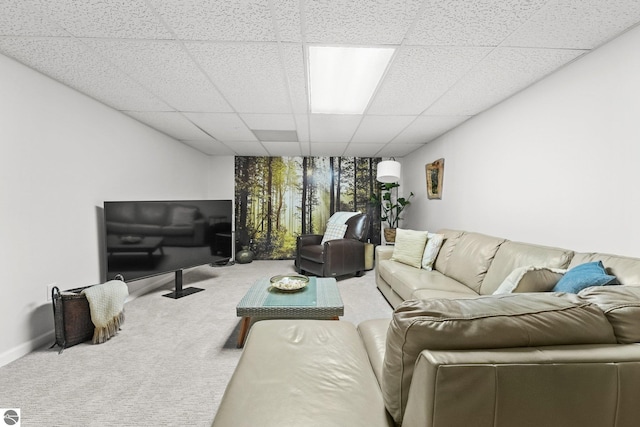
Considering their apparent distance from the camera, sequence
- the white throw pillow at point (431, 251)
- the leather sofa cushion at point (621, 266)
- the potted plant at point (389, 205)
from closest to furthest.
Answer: the leather sofa cushion at point (621, 266), the white throw pillow at point (431, 251), the potted plant at point (389, 205)

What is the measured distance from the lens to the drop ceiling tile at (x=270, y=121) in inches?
130

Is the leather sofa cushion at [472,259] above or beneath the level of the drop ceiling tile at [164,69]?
beneath

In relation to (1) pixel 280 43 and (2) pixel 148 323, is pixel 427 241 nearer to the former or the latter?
(1) pixel 280 43

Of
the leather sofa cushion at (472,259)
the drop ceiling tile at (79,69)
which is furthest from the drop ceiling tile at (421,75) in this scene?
the drop ceiling tile at (79,69)

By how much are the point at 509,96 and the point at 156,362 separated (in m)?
3.87

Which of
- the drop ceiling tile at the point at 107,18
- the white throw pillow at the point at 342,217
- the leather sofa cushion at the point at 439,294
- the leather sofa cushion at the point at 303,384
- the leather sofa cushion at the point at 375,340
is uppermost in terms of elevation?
the drop ceiling tile at the point at 107,18

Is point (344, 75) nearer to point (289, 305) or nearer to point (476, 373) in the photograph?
point (289, 305)

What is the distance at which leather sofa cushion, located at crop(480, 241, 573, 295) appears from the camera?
1900 mm

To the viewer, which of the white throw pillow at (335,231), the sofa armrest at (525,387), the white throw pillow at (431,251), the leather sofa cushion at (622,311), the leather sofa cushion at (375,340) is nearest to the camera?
the sofa armrest at (525,387)

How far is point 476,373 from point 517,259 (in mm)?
1900

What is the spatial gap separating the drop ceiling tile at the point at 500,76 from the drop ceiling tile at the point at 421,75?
0.11m

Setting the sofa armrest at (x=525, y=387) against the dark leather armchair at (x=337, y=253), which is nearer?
the sofa armrest at (x=525, y=387)

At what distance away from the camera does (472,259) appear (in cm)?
→ 259

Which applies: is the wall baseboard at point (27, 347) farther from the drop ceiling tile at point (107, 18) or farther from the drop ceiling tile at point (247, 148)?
the drop ceiling tile at point (247, 148)
